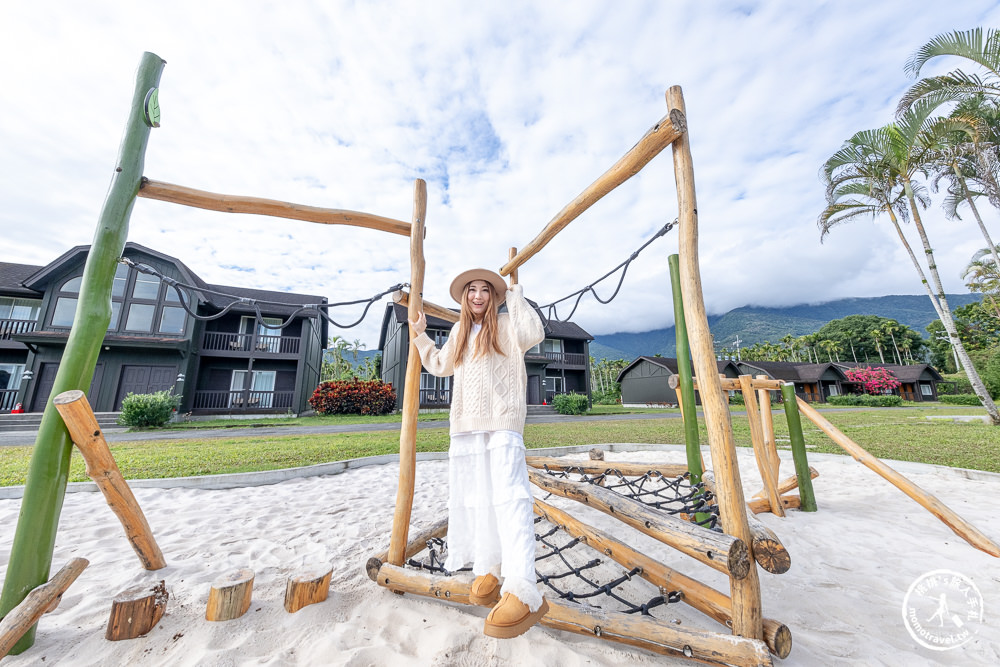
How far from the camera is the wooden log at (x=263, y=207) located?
2.82 m

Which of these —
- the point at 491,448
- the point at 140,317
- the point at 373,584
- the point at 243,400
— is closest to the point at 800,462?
the point at 491,448

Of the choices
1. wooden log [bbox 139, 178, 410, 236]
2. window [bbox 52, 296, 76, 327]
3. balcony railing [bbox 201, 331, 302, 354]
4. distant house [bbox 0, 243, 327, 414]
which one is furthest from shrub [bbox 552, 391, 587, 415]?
window [bbox 52, 296, 76, 327]

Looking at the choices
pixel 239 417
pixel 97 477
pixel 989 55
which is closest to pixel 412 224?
pixel 97 477

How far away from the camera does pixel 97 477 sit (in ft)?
7.50

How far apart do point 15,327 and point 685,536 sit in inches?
997

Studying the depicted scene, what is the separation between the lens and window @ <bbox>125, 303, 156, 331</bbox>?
16.4 metres

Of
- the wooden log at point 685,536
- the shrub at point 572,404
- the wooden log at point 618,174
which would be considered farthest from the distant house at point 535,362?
the wooden log at point 685,536

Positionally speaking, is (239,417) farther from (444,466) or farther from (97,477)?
(97,477)

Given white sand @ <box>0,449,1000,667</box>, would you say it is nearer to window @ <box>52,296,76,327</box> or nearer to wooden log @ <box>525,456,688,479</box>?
wooden log @ <box>525,456,688,479</box>

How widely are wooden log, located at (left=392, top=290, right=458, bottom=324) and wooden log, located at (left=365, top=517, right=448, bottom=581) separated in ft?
5.42

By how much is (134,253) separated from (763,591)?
23.7 m

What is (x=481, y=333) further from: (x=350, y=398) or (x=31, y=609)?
(x=350, y=398)

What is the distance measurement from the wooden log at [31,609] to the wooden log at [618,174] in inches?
133

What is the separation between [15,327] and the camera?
1566cm
